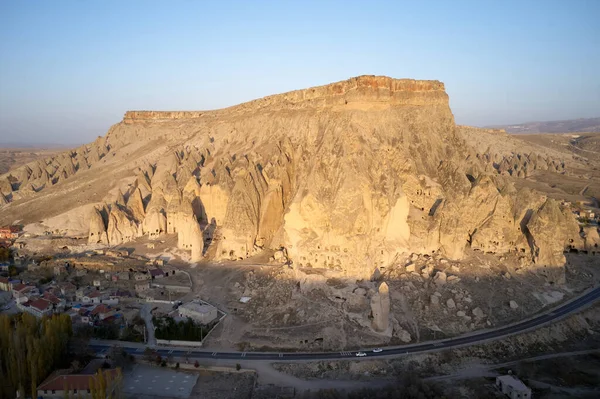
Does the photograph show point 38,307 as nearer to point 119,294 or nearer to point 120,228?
point 119,294

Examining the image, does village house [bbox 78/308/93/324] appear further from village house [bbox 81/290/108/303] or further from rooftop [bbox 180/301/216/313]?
rooftop [bbox 180/301/216/313]

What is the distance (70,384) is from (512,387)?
77.9 feet

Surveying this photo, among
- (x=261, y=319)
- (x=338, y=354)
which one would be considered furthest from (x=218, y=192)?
(x=338, y=354)

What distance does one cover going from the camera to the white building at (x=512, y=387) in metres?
24.3

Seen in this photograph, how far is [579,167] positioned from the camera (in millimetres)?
96750

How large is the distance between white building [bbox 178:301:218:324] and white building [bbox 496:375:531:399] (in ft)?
62.0

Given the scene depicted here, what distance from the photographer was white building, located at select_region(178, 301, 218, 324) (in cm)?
3188

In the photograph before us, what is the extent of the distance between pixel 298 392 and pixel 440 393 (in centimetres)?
770

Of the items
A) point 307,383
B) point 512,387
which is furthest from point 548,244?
Result: point 307,383

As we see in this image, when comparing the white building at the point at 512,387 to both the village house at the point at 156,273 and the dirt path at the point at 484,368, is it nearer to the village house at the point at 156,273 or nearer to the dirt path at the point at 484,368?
the dirt path at the point at 484,368

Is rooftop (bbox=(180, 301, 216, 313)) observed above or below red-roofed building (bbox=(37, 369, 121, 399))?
above

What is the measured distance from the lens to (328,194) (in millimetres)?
36219

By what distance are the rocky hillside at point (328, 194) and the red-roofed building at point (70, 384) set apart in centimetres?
1637

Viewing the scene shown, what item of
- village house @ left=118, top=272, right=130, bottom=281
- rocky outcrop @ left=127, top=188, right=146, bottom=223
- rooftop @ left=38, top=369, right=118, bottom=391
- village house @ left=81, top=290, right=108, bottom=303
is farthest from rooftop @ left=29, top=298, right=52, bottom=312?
rocky outcrop @ left=127, top=188, right=146, bottom=223
